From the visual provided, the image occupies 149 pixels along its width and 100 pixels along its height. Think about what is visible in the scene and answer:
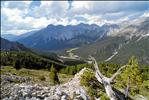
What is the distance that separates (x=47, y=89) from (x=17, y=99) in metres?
5.21

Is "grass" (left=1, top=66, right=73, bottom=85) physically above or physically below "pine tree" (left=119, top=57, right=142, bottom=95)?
above

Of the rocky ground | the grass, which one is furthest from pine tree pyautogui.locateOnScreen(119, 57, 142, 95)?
the grass

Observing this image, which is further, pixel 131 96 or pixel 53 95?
pixel 131 96

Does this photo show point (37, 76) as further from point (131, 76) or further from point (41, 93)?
point (131, 76)

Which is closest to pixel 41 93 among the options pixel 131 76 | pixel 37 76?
pixel 131 76

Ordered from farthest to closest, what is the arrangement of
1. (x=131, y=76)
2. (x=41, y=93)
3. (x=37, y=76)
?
(x=37, y=76)
(x=131, y=76)
(x=41, y=93)

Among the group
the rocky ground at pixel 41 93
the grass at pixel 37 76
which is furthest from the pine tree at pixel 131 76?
the grass at pixel 37 76

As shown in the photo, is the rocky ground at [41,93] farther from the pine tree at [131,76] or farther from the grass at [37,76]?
the grass at [37,76]

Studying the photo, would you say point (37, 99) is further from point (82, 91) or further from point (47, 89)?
point (82, 91)

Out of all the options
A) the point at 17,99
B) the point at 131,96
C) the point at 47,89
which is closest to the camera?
the point at 17,99

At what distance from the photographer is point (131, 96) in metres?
55.7

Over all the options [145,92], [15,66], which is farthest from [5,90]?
[15,66]

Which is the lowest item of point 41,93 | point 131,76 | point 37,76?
point 41,93

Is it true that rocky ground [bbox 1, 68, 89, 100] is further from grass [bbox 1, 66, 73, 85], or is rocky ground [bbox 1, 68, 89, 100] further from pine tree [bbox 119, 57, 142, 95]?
grass [bbox 1, 66, 73, 85]
